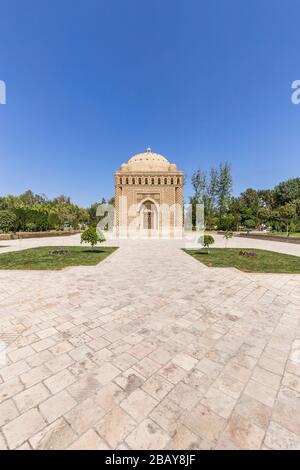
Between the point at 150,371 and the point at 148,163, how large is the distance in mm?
37904

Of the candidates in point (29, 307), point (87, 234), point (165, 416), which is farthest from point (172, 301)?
point (87, 234)

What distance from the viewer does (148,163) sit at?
3738 cm

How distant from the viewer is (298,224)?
3161 cm

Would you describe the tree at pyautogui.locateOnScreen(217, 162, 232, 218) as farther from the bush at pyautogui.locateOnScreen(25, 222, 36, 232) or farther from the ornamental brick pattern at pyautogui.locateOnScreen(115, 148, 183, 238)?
the bush at pyautogui.locateOnScreen(25, 222, 36, 232)

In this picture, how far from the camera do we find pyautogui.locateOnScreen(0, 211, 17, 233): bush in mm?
22395

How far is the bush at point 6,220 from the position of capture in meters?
22.4

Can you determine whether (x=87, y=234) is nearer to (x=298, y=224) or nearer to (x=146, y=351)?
(x=146, y=351)

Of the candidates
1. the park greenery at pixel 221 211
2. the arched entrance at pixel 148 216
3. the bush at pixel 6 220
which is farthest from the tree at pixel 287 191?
the bush at pixel 6 220

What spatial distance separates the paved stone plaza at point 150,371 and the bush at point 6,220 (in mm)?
21434

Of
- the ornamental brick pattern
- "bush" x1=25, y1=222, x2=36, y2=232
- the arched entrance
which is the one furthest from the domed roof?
"bush" x1=25, y1=222, x2=36, y2=232

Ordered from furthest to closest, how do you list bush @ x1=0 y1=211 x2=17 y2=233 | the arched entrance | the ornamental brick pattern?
the arched entrance → the ornamental brick pattern → bush @ x1=0 y1=211 x2=17 y2=233

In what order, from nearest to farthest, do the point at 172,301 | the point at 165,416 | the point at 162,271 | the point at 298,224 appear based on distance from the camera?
the point at 165,416 → the point at 172,301 → the point at 162,271 → the point at 298,224
